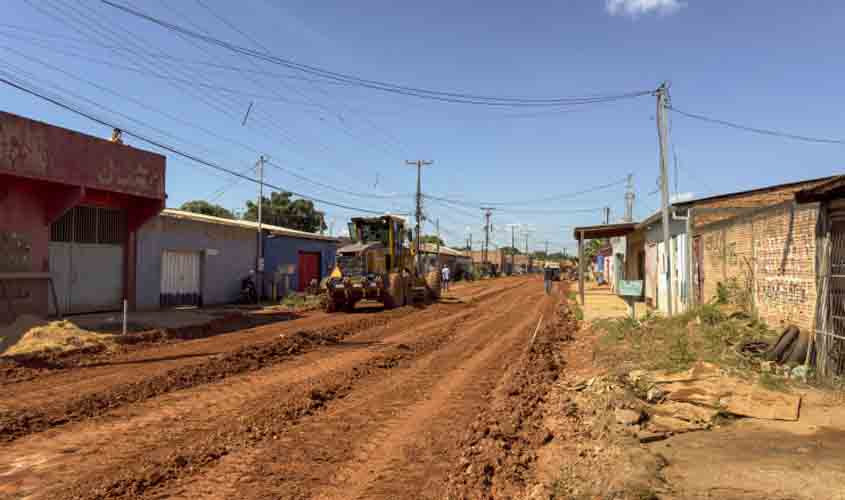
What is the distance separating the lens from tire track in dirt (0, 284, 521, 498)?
183 inches

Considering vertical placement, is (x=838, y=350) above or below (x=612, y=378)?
above

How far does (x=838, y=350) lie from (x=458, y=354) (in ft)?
20.3

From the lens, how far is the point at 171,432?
583 centimetres

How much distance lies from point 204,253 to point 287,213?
116 feet

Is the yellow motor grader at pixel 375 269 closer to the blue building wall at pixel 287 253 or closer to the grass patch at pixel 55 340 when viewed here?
the blue building wall at pixel 287 253

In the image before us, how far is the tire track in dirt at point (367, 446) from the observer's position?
4.48 metres

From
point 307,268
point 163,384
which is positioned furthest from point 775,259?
point 307,268

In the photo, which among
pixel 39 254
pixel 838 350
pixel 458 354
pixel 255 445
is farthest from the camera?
pixel 39 254

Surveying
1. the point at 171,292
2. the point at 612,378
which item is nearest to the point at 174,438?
the point at 612,378

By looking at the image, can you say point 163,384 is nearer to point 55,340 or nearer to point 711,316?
point 55,340

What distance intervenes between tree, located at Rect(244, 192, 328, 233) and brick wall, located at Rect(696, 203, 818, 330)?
1859 inches

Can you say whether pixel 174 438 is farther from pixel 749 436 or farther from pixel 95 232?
pixel 95 232

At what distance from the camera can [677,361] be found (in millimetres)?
8695

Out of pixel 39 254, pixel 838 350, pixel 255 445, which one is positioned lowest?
pixel 255 445
